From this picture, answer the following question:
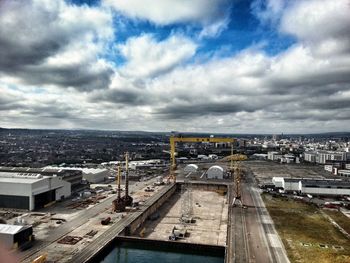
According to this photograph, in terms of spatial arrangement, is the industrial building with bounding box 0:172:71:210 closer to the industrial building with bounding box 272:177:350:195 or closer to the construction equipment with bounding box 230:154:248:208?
the construction equipment with bounding box 230:154:248:208

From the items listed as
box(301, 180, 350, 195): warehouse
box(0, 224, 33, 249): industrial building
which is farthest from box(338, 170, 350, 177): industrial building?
box(0, 224, 33, 249): industrial building

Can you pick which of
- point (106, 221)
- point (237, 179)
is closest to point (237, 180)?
point (237, 179)

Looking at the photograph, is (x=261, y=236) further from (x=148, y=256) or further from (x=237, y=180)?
(x=237, y=180)

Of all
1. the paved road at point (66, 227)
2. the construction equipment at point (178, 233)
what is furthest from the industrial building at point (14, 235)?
the construction equipment at point (178, 233)

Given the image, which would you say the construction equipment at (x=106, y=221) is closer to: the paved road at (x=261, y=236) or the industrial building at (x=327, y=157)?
the paved road at (x=261, y=236)

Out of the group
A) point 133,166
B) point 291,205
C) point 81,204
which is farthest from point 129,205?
point 133,166

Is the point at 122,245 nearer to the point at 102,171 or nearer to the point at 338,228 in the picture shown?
the point at 338,228
